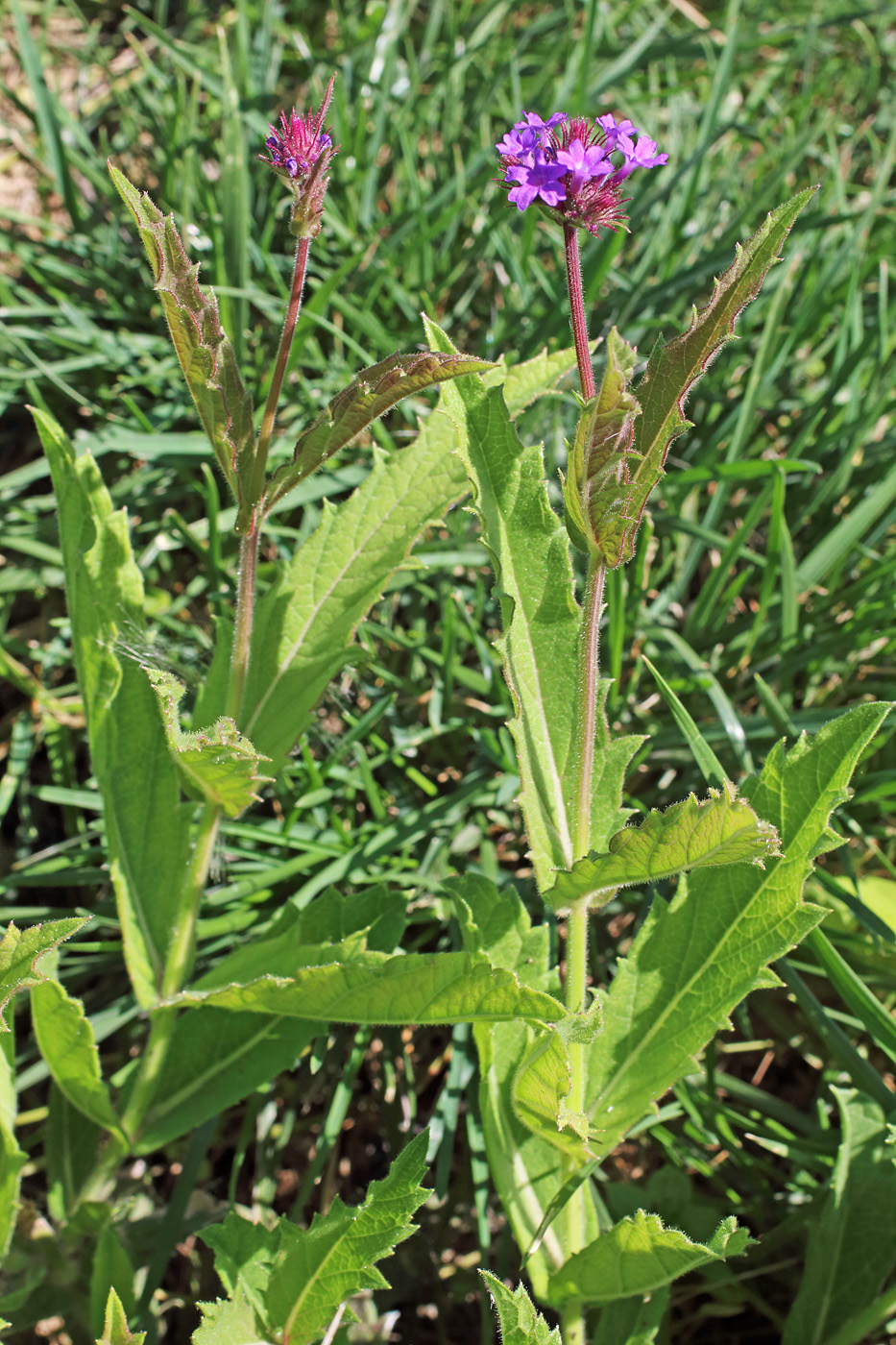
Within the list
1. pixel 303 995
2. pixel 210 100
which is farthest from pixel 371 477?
pixel 210 100

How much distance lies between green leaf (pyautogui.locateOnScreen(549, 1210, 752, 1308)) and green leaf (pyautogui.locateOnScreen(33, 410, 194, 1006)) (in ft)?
3.59

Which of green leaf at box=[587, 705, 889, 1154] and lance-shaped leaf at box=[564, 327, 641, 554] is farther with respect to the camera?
green leaf at box=[587, 705, 889, 1154]

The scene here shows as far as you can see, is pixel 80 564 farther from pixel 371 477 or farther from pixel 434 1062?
pixel 434 1062

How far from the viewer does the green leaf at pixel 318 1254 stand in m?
1.98

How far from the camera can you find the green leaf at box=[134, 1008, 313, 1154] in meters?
2.43

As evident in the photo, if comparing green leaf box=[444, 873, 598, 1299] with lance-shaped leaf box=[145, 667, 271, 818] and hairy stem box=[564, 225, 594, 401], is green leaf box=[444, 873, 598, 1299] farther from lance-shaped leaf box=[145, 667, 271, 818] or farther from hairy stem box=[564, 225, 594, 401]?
hairy stem box=[564, 225, 594, 401]

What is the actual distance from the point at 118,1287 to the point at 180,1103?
384 mm

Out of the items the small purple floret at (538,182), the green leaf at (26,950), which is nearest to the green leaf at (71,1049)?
the green leaf at (26,950)

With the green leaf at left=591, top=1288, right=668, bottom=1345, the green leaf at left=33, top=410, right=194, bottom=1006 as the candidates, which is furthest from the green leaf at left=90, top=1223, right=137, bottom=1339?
the green leaf at left=591, top=1288, right=668, bottom=1345

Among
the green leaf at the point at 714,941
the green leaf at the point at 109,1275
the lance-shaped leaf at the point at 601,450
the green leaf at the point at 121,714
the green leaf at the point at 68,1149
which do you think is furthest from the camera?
the green leaf at the point at 68,1149

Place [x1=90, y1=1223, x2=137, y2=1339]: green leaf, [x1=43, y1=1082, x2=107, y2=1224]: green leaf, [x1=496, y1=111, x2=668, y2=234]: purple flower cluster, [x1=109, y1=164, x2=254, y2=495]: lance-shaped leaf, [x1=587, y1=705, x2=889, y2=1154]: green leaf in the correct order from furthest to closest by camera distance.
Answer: [x1=43, y1=1082, x2=107, y2=1224]: green leaf
[x1=90, y1=1223, x2=137, y2=1339]: green leaf
[x1=587, y1=705, x2=889, y2=1154]: green leaf
[x1=109, y1=164, x2=254, y2=495]: lance-shaped leaf
[x1=496, y1=111, x2=668, y2=234]: purple flower cluster

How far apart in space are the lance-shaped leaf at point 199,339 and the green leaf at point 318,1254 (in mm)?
1366

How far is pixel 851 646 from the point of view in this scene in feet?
10.4

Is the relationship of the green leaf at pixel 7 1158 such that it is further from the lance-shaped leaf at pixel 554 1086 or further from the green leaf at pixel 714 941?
the green leaf at pixel 714 941
